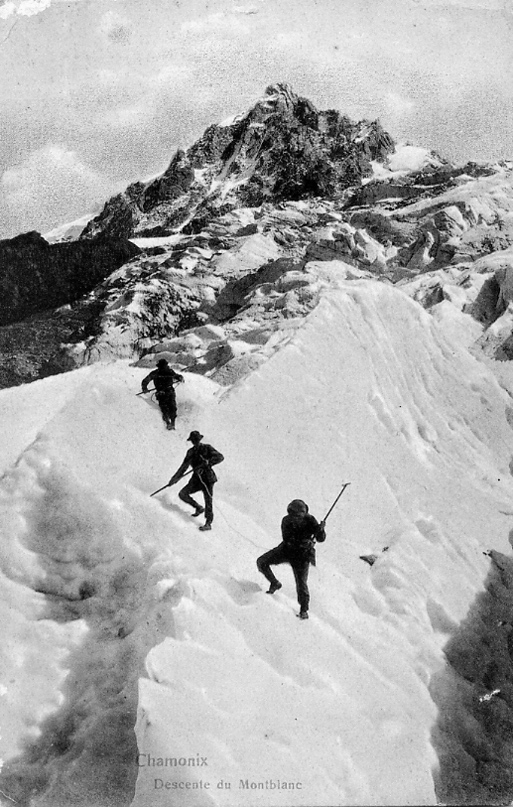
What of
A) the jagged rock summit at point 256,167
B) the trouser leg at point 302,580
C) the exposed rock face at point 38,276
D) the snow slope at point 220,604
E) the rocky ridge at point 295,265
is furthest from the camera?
the jagged rock summit at point 256,167

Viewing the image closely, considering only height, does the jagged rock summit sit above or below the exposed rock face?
above

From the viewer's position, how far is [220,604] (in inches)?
238

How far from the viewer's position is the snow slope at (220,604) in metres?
5.00

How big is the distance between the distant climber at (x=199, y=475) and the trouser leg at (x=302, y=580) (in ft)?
4.87

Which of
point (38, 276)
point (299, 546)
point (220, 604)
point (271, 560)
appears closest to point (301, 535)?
point (299, 546)

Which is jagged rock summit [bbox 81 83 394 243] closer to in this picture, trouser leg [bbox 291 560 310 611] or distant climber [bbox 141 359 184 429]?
distant climber [bbox 141 359 184 429]

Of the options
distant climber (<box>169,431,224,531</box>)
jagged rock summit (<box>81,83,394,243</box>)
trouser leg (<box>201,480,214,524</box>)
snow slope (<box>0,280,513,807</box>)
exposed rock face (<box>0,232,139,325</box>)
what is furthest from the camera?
jagged rock summit (<box>81,83,394,243</box>)

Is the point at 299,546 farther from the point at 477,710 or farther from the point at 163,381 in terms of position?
the point at 163,381

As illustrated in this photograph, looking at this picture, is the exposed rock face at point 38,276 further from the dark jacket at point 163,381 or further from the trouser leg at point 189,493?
the trouser leg at point 189,493

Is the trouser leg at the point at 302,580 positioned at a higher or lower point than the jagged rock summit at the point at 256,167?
lower

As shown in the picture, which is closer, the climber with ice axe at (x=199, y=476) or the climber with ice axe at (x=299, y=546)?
the climber with ice axe at (x=299, y=546)

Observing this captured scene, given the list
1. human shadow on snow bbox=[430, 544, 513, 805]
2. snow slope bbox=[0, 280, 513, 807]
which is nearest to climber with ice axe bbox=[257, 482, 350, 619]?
snow slope bbox=[0, 280, 513, 807]

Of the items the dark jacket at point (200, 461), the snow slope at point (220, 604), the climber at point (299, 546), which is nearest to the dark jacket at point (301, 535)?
the climber at point (299, 546)

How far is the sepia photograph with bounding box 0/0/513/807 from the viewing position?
5320mm
